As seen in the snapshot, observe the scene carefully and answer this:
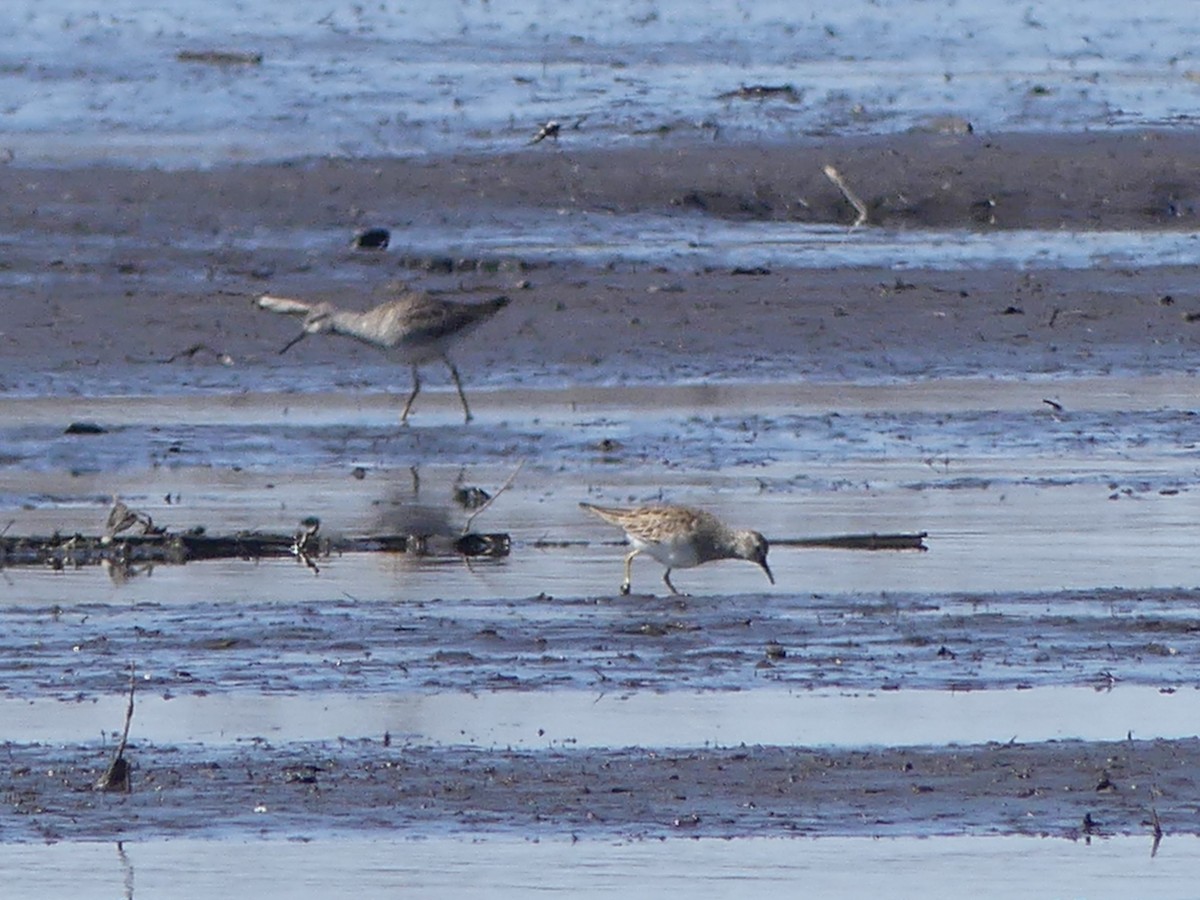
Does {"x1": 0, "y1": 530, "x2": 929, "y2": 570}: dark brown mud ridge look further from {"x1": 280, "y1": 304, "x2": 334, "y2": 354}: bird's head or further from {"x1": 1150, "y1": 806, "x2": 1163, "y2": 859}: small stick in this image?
{"x1": 280, "y1": 304, "x2": 334, "y2": 354}: bird's head

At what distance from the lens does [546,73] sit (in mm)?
30734

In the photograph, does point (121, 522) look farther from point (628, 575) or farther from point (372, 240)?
point (372, 240)

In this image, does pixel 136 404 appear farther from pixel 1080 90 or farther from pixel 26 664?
pixel 1080 90

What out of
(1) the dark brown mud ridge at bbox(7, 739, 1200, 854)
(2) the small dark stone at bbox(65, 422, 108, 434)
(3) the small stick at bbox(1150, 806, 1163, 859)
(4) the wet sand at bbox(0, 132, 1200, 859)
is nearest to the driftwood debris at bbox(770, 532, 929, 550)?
(4) the wet sand at bbox(0, 132, 1200, 859)

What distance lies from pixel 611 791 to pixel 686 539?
2.87 meters

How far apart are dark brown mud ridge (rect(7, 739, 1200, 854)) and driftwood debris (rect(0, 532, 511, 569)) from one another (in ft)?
9.54

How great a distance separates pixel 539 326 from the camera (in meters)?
17.5

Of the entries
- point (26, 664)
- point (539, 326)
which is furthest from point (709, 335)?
point (26, 664)

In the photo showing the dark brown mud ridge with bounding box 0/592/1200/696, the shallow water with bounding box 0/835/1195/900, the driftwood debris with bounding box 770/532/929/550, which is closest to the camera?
the shallow water with bounding box 0/835/1195/900

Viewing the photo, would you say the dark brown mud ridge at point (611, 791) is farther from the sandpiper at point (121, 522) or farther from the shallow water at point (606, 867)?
the sandpiper at point (121, 522)

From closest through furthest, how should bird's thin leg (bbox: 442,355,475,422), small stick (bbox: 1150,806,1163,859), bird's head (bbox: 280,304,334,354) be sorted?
1. small stick (bbox: 1150,806,1163,859)
2. bird's thin leg (bbox: 442,355,475,422)
3. bird's head (bbox: 280,304,334,354)

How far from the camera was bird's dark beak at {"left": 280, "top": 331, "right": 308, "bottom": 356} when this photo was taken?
16.1 metres

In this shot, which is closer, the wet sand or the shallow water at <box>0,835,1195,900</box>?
the shallow water at <box>0,835,1195,900</box>

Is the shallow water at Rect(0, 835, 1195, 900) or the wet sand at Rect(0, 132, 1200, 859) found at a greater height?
the wet sand at Rect(0, 132, 1200, 859)
